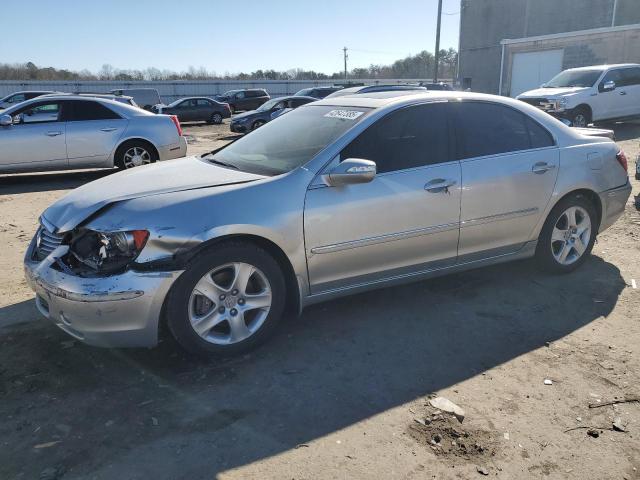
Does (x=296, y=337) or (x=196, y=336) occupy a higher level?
(x=196, y=336)

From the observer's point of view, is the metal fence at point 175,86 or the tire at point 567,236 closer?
the tire at point 567,236

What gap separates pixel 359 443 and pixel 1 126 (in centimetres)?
908

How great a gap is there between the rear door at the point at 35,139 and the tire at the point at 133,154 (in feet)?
3.01

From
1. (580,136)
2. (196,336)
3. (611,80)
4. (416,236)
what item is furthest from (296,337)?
(611,80)

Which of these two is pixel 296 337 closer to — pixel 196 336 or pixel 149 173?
pixel 196 336

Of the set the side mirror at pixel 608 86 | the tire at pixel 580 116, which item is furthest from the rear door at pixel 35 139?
the side mirror at pixel 608 86

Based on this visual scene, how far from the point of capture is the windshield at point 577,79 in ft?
51.5

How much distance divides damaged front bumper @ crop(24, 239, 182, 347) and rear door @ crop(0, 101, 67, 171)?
704 cm

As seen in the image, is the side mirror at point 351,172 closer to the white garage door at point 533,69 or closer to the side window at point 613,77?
the side window at point 613,77

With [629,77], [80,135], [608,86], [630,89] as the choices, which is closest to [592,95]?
[608,86]

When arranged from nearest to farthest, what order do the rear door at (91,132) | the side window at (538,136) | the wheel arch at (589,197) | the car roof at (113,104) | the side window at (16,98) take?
the side window at (538,136)
the wheel arch at (589,197)
the rear door at (91,132)
the car roof at (113,104)
the side window at (16,98)

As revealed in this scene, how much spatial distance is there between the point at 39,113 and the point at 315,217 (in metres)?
7.93

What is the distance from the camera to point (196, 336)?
3.22 m

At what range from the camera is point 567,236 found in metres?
4.70
